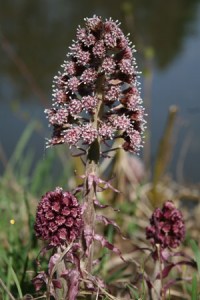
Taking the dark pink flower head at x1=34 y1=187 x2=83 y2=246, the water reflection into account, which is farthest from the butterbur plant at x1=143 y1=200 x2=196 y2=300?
the water reflection

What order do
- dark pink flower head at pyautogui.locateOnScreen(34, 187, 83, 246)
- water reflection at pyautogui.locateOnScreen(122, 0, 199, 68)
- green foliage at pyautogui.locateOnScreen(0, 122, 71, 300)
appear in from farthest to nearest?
water reflection at pyautogui.locateOnScreen(122, 0, 199, 68) → green foliage at pyautogui.locateOnScreen(0, 122, 71, 300) → dark pink flower head at pyautogui.locateOnScreen(34, 187, 83, 246)

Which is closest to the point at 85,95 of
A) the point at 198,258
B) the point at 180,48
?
the point at 198,258

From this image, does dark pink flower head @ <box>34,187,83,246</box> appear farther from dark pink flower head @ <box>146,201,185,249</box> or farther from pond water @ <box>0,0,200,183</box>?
pond water @ <box>0,0,200,183</box>

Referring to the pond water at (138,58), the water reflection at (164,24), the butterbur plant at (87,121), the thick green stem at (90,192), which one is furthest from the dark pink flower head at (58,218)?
the water reflection at (164,24)

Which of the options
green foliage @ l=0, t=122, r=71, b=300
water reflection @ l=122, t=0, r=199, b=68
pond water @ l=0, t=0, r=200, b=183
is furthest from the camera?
water reflection @ l=122, t=0, r=199, b=68

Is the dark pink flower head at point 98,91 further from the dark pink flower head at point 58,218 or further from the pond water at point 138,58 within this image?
the pond water at point 138,58

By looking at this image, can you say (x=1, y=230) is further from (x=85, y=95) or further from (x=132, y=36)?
(x=132, y=36)

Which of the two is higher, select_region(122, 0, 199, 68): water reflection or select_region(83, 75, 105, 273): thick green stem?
select_region(122, 0, 199, 68): water reflection
